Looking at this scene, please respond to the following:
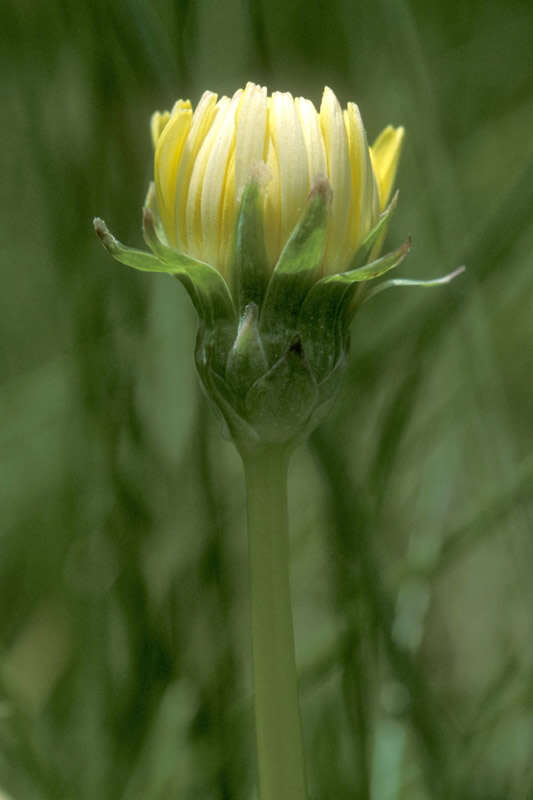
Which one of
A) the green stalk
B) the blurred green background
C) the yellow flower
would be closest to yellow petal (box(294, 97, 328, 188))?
the yellow flower

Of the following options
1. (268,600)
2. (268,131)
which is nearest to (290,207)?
(268,131)

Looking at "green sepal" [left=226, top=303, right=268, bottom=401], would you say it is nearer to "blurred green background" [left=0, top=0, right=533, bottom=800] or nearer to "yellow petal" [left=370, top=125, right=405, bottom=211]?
"yellow petal" [left=370, top=125, right=405, bottom=211]

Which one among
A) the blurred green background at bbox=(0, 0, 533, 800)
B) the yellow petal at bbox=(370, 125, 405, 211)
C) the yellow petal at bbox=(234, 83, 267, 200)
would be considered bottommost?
the blurred green background at bbox=(0, 0, 533, 800)

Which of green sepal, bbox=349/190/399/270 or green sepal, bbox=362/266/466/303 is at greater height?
Result: green sepal, bbox=349/190/399/270

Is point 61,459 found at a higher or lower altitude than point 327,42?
lower

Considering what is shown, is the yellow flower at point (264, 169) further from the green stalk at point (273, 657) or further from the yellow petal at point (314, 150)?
the green stalk at point (273, 657)

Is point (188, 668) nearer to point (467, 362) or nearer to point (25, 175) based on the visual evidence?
point (467, 362)

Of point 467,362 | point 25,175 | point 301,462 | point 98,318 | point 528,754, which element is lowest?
point 528,754
